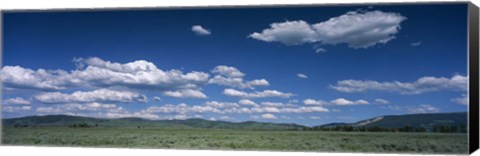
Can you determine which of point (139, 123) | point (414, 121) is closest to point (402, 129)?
point (414, 121)

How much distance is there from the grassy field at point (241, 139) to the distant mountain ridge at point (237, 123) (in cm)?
14

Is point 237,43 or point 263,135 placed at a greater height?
point 237,43

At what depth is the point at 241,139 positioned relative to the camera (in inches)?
805

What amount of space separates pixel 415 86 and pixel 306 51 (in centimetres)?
235

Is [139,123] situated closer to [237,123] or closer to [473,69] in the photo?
[237,123]

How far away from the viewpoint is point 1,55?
21.6 meters

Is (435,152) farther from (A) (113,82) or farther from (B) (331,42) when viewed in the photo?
(A) (113,82)

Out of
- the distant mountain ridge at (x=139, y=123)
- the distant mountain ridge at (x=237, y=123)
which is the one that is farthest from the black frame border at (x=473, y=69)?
the distant mountain ridge at (x=139, y=123)

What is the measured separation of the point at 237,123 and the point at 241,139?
0.43m

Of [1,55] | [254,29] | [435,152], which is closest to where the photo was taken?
[435,152]

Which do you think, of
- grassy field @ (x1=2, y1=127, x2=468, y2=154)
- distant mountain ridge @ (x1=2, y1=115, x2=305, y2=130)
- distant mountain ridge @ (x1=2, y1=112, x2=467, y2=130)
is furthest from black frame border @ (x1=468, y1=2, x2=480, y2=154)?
distant mountain ridge @ (x1=2, y1=115, x2=305, y2=130)

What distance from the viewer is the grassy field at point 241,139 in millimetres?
19250

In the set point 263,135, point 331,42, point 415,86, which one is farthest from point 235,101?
point 415,86

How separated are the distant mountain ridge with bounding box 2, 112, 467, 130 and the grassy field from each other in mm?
139
